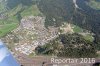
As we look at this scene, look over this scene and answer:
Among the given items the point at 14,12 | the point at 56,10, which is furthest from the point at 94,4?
the point at 14,12

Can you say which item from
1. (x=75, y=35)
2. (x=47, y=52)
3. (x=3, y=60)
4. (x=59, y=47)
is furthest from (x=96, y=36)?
(x=3, y=60)

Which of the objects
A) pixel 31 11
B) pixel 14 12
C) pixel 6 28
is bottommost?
pixel 6 28

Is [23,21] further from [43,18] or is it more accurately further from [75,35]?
[75,35]

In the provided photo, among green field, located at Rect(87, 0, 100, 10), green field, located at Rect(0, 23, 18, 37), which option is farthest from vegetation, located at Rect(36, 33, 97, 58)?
green field, located at Rect(87, 0, 100, 10)

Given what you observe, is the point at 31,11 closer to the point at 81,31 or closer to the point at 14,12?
the point at 14,12

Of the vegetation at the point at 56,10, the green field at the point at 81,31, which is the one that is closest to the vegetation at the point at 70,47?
the green field at the point at 81,31

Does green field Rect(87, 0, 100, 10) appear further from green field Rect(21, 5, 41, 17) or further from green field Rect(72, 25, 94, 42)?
green field Rect(21, 5, 41, 17)

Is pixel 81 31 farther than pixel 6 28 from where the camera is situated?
No

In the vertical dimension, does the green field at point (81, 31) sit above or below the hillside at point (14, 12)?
below

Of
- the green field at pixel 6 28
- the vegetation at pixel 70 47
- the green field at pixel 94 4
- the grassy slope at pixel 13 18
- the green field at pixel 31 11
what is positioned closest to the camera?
the vegetation at pixel 70 47

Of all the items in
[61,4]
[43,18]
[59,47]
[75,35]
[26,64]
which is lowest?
[26,64]

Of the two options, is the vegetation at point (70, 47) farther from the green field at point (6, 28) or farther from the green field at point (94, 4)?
the green field at point (94, 4)
